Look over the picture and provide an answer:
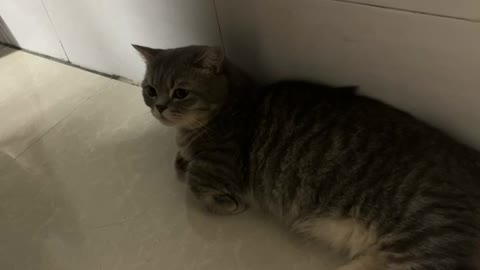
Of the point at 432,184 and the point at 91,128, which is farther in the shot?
the point at 91,128

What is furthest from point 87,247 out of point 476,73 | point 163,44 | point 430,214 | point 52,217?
point 476,73

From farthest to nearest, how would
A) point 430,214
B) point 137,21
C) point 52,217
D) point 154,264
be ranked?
point 137,21 → point 52,217 → point 154,264 → point 430,214

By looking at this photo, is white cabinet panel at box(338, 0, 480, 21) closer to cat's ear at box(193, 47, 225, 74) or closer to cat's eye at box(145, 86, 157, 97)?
cat's ear at box(193, 47, 225, 74)

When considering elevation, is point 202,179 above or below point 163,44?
below

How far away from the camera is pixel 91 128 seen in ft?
5.16

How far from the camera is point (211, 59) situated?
114 cm

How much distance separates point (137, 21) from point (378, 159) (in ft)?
3.05

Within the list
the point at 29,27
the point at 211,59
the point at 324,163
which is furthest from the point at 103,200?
the point at 29,27

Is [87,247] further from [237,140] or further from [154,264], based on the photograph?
[237,140]

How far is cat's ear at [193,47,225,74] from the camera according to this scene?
113 centimetres

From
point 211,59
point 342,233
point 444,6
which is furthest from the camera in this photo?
point 211,59

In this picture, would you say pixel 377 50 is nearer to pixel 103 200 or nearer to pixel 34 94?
pixel 103 200

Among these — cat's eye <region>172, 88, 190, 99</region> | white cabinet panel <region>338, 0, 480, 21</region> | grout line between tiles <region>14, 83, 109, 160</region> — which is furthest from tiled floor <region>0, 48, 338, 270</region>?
white cabinet panel <region>338, 0, 480, 21</region>

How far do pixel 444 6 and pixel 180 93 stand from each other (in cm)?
64
